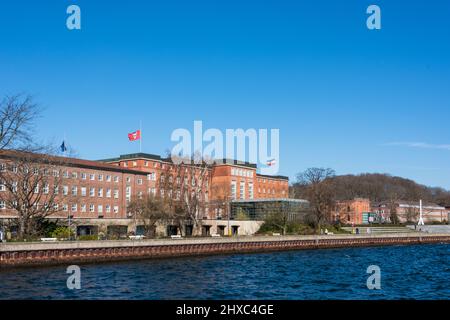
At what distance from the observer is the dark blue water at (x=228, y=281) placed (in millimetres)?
33438

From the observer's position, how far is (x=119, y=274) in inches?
1747

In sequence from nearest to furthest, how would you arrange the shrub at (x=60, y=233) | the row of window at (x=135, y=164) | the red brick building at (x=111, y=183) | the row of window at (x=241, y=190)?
the shrub at (x=60, y=233) < the red brick building at (x=111, y=183) < the row of window at (x=135, y=164) < the row of window at (x=241, y=190)

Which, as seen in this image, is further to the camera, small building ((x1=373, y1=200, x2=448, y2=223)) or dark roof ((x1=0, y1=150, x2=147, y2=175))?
small building ((x1=373, y1=200, x2=448, y2=223))

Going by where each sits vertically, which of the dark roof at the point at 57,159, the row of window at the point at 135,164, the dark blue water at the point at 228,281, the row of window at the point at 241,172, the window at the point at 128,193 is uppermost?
the row of window at the point at 135,164

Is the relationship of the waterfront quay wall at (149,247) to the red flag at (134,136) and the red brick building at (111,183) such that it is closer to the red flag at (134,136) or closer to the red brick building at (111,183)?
the red brick building at (111,183)

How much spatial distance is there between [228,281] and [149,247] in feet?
80.0

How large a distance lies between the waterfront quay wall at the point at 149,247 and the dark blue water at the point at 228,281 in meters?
2.82

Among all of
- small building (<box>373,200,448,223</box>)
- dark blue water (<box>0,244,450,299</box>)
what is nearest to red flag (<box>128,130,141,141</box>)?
dark blue water (<box>0,244,450,299</box>)

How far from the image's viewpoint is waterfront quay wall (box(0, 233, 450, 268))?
164ft

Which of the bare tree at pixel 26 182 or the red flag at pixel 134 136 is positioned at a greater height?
the red flag at pixel 134 136

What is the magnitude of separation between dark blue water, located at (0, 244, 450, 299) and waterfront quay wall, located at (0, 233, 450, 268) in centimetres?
282

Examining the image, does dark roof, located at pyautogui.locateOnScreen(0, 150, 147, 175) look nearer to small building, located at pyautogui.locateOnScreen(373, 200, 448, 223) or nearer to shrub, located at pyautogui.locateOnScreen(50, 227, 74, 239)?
shrub, located at pyautogui.locateOnScreen(50, 227, 74, 239)

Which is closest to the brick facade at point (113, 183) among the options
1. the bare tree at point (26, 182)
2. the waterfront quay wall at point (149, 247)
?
the bare tree at point (26, 182)

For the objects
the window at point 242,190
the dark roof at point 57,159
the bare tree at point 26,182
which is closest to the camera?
the bare tree at point 26,182
